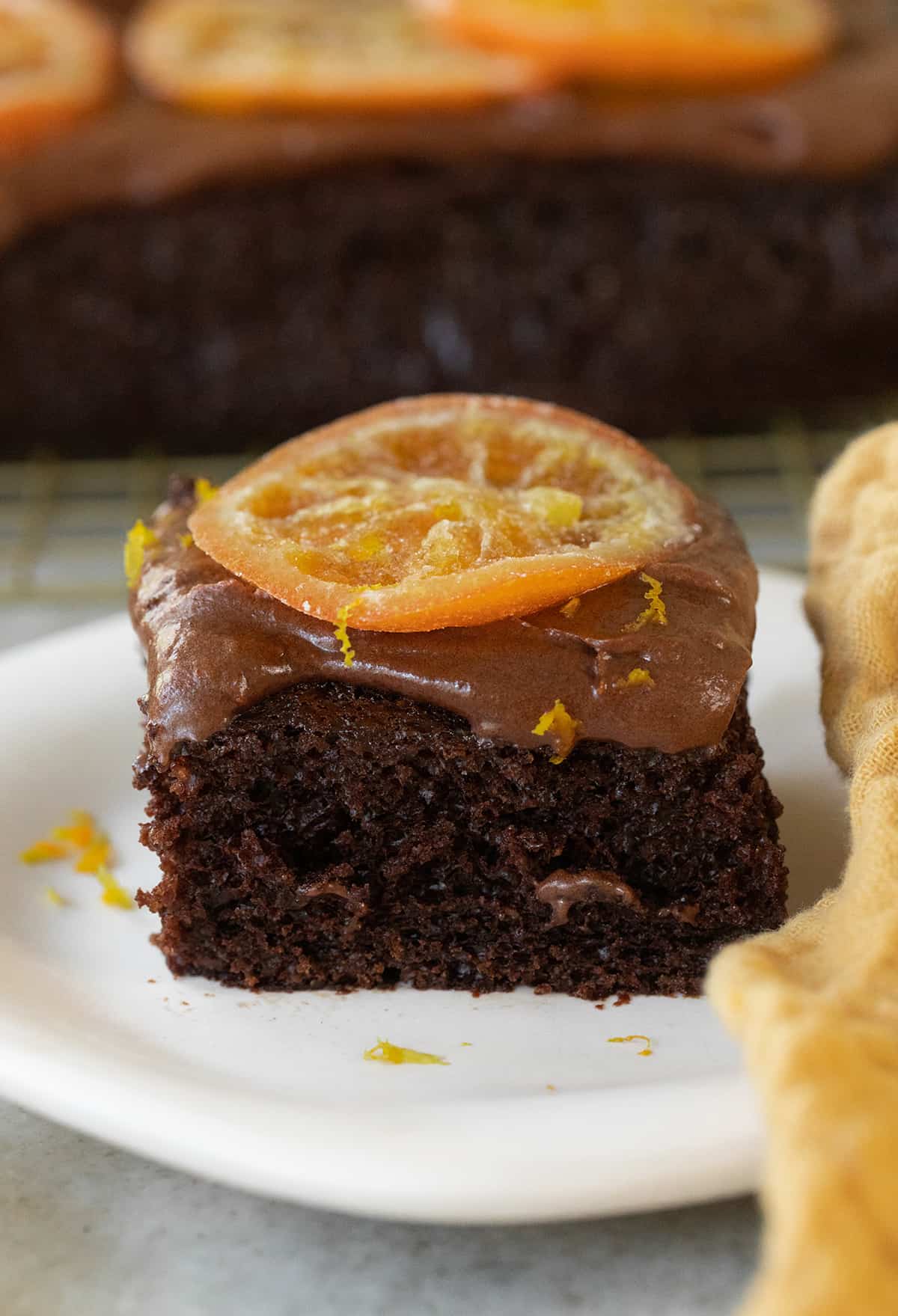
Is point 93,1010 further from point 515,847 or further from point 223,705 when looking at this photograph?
point 515,847

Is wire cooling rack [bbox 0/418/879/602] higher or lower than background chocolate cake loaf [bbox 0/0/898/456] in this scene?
lower

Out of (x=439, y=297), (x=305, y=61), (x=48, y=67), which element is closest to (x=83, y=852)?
(x=439, y=297)

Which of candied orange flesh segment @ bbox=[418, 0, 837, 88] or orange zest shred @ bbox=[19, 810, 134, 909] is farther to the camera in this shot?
candied orange flesh segment @ bbox=[418, 0, 837, 88]

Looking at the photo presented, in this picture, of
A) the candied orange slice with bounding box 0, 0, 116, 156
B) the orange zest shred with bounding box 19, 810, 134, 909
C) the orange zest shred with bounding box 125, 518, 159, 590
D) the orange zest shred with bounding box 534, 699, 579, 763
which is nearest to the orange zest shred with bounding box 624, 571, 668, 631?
the orange zest shred with bounding box 534, 699, 579, 763

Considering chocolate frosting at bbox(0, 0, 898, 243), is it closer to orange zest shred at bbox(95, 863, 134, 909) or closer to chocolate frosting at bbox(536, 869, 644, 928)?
orange zest shred at bbox(95, 863, 134, 909)

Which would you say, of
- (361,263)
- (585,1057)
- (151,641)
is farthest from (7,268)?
(585,1057)

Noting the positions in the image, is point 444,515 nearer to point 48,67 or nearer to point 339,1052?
point 339,1052

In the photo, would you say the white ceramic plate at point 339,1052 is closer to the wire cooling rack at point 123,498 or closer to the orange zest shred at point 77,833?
the orange zest shred at point 77,833

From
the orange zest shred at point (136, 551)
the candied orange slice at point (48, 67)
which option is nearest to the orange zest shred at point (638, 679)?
the orange zest shred at point (136, 551)
